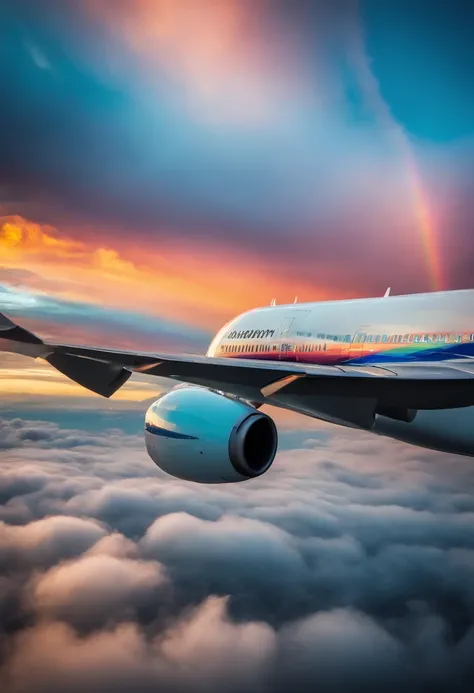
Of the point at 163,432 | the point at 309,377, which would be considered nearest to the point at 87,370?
the point at 163,432

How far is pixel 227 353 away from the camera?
58.0ft

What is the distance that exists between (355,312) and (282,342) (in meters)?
2.21

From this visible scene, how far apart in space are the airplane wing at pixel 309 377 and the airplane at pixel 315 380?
0.02 metres

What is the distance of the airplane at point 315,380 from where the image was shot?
973cm

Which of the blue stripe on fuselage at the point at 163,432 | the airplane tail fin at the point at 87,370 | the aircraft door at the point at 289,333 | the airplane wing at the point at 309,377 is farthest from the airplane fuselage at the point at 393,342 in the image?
the airplane tail fin at the point at 87,370

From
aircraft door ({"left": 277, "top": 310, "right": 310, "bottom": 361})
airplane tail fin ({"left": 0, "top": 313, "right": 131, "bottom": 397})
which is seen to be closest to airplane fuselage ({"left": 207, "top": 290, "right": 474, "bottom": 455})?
aircraft door ({"left": 277, "top": 310, "right": 310, "bottom": 361})

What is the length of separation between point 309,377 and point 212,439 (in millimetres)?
2710

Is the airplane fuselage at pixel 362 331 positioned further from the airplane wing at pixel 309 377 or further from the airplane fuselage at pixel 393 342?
the airplane wing at pixel 309 377

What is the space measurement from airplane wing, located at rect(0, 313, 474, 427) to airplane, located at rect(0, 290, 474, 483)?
2 centimetres

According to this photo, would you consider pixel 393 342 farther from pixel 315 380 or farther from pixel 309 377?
pixel 309 377

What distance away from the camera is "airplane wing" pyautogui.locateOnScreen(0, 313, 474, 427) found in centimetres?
942

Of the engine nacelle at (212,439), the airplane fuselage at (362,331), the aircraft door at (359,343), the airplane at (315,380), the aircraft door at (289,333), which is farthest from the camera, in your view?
the aircraft door at (289,333)

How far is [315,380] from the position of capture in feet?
32.8

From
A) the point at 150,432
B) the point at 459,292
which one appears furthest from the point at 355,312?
the point at 150,432
